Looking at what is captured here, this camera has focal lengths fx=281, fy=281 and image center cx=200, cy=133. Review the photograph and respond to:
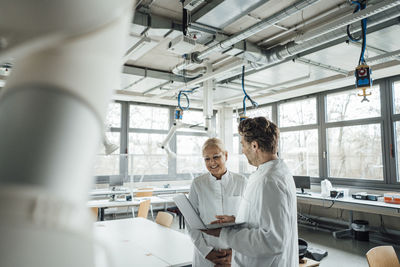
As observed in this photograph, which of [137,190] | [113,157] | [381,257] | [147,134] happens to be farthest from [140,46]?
[147,134]

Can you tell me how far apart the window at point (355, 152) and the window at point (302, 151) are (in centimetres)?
37

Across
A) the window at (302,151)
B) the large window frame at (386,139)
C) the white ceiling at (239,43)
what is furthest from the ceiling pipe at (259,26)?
the window at (302,151)

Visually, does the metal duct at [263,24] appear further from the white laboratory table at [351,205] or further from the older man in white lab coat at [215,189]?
the white laboratory table at [351,205]

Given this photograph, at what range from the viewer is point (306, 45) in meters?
3.33

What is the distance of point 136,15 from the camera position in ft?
9.41

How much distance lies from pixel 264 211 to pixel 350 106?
220 inches

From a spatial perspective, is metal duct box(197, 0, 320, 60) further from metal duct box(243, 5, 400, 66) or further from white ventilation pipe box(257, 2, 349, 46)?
white ventilation pipe box(257, 2, 349, 46)

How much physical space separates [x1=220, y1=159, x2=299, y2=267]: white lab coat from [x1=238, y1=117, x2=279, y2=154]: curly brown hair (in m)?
0.10

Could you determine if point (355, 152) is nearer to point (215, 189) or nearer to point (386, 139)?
point (386, 139)

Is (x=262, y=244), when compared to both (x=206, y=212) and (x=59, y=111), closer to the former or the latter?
(x=206, y=212)

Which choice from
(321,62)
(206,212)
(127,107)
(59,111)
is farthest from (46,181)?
(127,107)

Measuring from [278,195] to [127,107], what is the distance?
649 centimetres

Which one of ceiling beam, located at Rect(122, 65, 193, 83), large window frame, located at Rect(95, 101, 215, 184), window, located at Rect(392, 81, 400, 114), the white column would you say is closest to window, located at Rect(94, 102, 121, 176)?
large window frame, located at Rect(95, 101, 215, 184)

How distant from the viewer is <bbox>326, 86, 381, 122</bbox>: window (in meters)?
5.66
